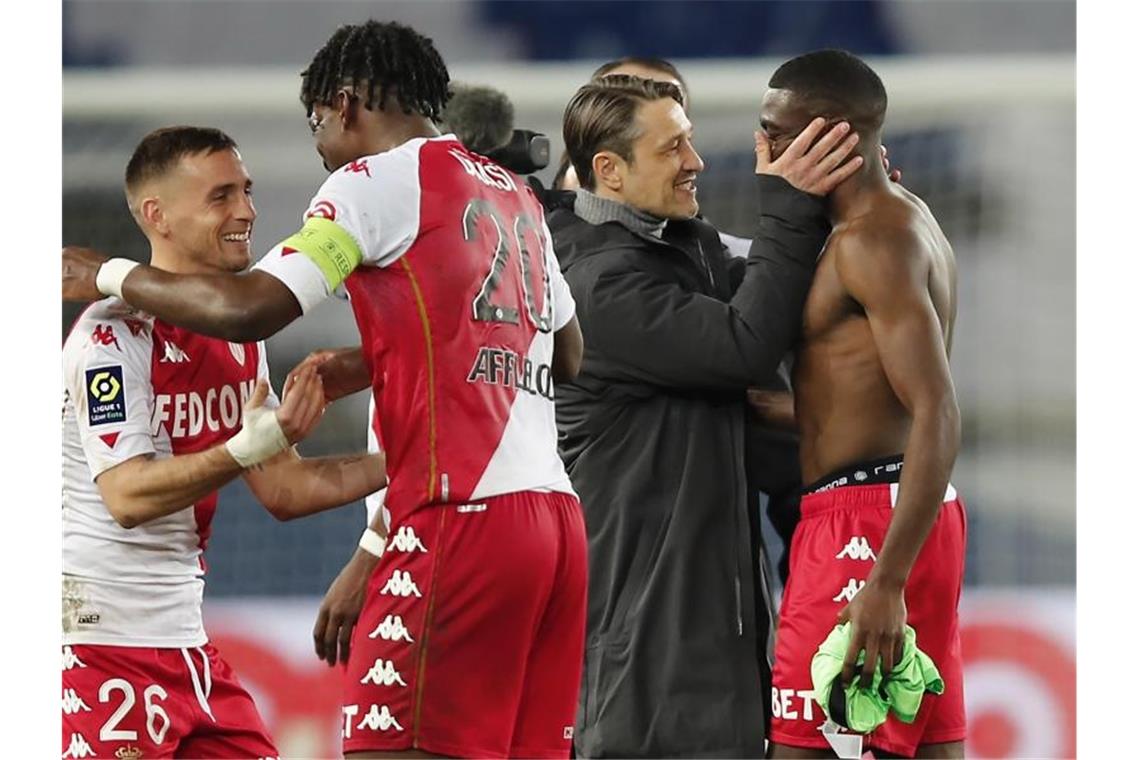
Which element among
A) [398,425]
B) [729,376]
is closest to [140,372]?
[398,425]

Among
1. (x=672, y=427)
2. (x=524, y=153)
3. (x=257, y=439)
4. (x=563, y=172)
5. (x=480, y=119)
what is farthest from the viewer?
(x=563, y=172)

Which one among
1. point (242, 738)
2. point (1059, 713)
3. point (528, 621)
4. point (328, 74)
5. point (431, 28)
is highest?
point (431, 28)

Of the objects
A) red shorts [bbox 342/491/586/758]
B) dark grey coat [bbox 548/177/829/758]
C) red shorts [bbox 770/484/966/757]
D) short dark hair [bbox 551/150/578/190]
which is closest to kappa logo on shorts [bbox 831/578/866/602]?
red shorts [bbox 770/484/966/757]

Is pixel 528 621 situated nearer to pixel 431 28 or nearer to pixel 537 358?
pixel 537 358

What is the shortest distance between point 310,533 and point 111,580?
317 cm

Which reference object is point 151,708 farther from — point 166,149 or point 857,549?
point 857,549

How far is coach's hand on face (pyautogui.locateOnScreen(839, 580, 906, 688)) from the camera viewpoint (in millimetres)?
2518

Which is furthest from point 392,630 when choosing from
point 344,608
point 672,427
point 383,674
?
point 672,427

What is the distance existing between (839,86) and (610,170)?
540 millimetres

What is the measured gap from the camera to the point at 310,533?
230 inches

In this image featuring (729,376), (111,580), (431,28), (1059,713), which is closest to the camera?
(111,580)

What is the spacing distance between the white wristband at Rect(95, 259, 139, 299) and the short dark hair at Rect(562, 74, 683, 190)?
1113mm

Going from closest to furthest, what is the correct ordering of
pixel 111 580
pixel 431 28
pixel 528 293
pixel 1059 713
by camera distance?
pixel 528 293 < pixel 111 580 < pixel 1059 713 < pixel 431 28

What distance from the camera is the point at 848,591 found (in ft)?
8.71
